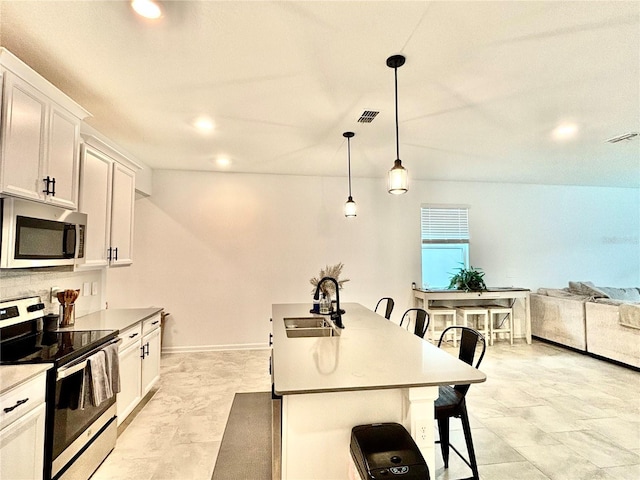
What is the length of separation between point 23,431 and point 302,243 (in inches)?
163

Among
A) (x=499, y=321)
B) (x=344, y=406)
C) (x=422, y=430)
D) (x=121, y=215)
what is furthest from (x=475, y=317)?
(x=121, y=215)

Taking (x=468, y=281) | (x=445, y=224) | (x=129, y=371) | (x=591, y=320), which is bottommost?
(x=129, y=371)

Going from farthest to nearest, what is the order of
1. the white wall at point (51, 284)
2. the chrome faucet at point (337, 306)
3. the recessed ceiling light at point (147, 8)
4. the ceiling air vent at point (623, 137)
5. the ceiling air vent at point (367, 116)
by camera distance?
the ceiling air vent at point (623, 137), the ceiling air vent at point (367, 116), the chrome faucet at point (337, 306), the white wall at point (51, 284), the recessed ceiling light at point (147, 8)

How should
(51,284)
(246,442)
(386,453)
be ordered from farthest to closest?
(51,284) → (246,442) → (386,453)

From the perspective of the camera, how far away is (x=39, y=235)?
88.6 inches

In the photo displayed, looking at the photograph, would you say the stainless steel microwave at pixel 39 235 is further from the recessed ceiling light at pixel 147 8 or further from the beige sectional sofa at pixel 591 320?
the beige sectional sofa at pixel 591 320

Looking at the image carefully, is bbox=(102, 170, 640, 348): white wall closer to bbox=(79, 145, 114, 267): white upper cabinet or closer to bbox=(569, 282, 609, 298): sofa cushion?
bbox=(569, 282, 609, 298): sofa cushion

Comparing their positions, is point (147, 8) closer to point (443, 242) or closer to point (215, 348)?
point (215, 348)

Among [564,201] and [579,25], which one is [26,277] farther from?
[564,201]

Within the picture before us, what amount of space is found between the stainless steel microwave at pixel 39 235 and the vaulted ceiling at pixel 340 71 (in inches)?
39.2

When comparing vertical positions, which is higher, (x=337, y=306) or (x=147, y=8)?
(x=147, y=8)

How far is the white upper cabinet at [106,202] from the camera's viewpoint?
2773mm

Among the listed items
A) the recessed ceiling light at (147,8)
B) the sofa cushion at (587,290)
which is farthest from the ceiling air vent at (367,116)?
the sofa cushion at (587,290)

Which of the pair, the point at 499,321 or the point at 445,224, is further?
the point at 445,224
